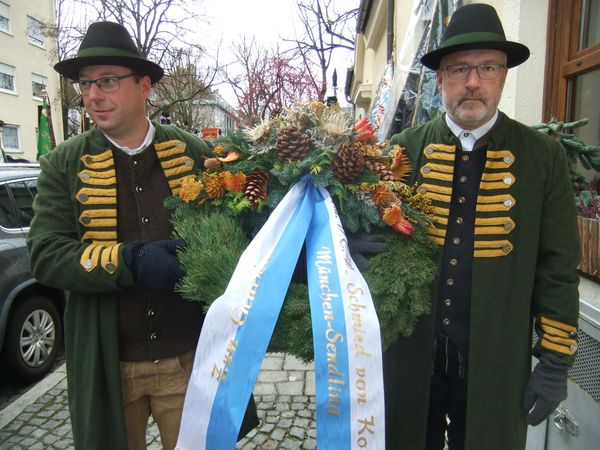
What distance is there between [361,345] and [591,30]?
241 cm

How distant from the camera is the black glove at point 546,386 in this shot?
182 cm

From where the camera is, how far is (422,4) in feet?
13.8

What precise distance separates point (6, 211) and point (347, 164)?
3.87 meters

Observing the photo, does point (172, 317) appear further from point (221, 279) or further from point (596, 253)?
point (596, 253)

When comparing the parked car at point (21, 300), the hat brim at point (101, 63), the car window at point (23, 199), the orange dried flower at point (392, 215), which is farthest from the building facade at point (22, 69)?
the orange dried flower at point (392, 215)

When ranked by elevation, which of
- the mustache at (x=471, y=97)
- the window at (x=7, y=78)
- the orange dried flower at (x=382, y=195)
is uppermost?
the window at (x=7, y=78)

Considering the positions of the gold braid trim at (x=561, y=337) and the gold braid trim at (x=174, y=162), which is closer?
the gold braid trim at (x=561, y=337)

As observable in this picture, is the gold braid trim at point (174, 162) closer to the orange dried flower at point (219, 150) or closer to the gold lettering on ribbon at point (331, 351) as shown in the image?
the orange dried flower at point (219, 150)

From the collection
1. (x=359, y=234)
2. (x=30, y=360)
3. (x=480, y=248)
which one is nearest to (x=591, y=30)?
(x=480, y=248)

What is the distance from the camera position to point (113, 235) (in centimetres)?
201

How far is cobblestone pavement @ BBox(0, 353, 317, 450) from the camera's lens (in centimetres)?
326

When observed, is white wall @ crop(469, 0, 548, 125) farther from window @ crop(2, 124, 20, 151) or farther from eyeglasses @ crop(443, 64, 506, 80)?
window @ crop(2, 124, 20, 151)

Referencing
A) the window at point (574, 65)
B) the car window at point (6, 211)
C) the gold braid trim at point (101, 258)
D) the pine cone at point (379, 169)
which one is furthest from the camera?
the car window at point (6, 211)

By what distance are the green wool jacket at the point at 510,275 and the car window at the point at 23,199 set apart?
3.90 metres
